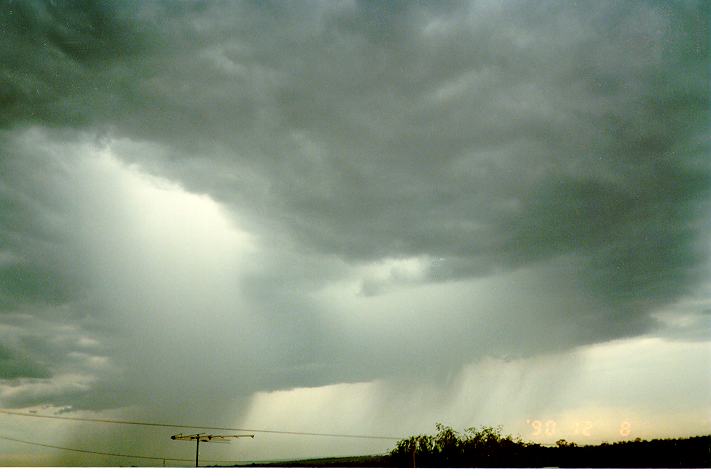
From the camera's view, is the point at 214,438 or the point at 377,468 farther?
the point at 214,438

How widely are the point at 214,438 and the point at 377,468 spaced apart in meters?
6.63

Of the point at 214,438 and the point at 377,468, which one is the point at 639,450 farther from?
the point at 214,438

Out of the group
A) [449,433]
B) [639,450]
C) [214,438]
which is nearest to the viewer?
[639,450]

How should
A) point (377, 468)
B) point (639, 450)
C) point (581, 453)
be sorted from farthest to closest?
point (639, 450)
point (581, 453)
point (377, 468)

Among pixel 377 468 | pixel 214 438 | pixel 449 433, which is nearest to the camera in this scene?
pixel 377 468
